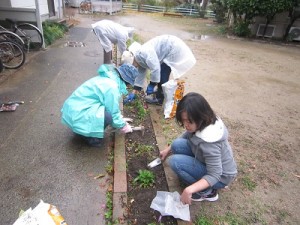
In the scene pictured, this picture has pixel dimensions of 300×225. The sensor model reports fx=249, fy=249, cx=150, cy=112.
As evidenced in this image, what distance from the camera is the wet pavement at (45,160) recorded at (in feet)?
8.34

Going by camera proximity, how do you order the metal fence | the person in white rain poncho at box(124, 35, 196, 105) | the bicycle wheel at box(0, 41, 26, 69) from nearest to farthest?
the person in white rain poncho at box(124, 35, 196, 105)
the bicycle wheel at box(0, 41, 26, 69)
the metal fence

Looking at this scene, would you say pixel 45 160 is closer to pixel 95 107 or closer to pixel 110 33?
pixel 95 107

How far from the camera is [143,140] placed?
3.74 m

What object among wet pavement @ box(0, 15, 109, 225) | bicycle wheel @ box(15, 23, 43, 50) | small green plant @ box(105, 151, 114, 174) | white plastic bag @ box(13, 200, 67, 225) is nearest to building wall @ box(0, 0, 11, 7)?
bicycle wheel @ box(15, 23, 43, 50)

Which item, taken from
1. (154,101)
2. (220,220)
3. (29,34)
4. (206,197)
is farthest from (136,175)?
(29,34)

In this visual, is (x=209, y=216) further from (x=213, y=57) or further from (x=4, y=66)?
(x=213, y=57)

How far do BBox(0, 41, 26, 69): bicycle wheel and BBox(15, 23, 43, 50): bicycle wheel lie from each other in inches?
60.9

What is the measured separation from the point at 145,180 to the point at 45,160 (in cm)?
133

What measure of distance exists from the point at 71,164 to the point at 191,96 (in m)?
1.85

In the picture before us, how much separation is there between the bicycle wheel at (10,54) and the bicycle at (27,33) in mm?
1547

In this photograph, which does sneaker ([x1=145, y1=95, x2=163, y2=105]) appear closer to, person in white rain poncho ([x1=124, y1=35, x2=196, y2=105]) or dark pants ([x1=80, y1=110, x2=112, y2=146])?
person in white rain poncho ([x1=124, y1=35, x2=196, y2=105])

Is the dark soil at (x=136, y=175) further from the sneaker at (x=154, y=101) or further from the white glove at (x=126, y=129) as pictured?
the sneaker at (x=154, y=101)

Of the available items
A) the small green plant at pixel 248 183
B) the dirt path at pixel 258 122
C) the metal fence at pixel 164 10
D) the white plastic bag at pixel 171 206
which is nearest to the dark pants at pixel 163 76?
the dirt path at pixel 258 122

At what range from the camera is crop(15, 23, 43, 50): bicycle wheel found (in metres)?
7.60
